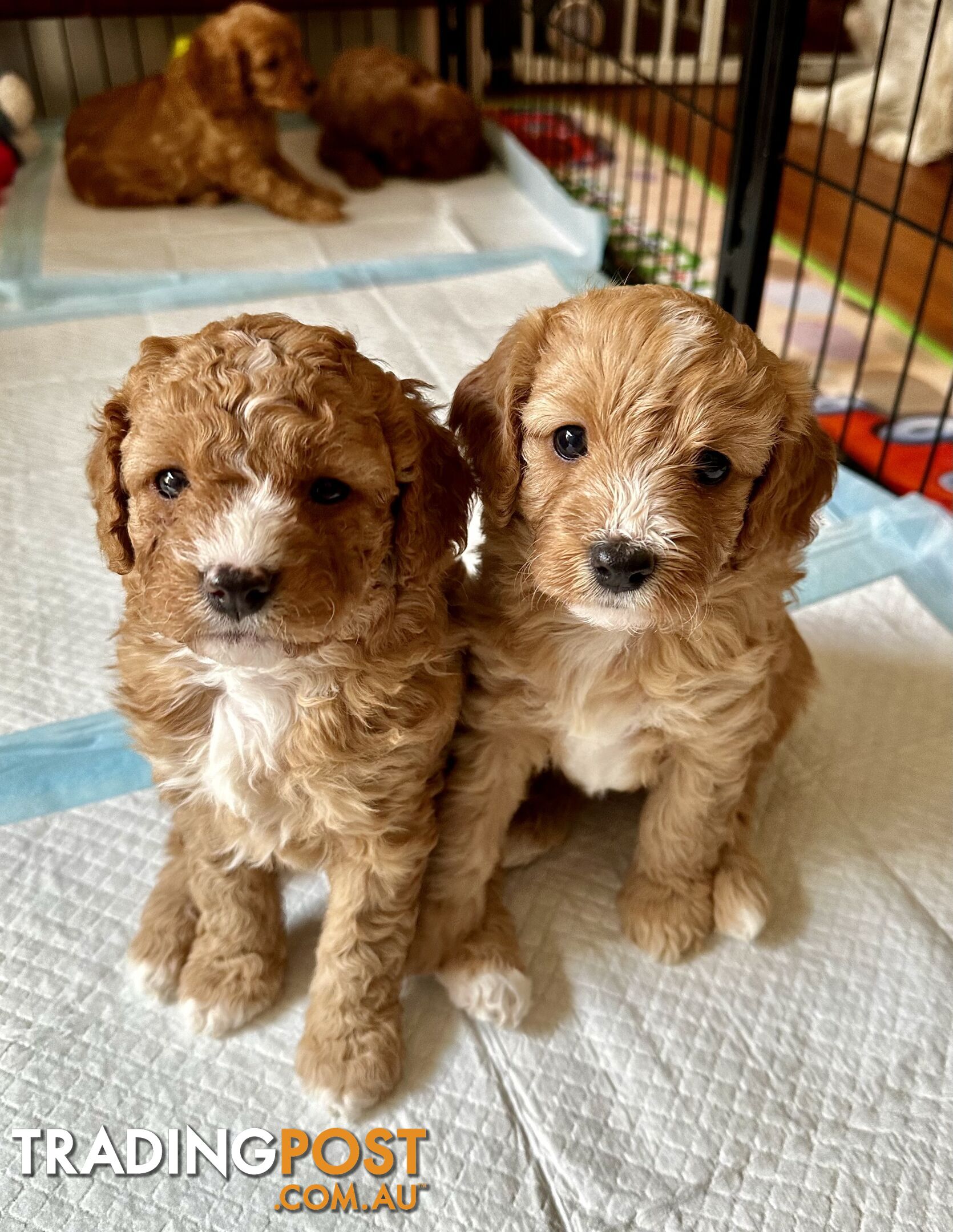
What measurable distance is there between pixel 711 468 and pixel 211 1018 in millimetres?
1130

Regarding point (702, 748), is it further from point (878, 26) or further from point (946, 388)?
point (878, 26)

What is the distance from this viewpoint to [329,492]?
1258 millimetres

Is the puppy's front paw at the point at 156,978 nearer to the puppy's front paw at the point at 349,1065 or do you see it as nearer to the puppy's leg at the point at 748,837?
the puppy's front paw at the point at 349,1065

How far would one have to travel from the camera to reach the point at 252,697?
1.40 metres

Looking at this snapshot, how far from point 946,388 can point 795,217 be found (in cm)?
177

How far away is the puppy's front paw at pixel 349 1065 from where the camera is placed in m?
1.53

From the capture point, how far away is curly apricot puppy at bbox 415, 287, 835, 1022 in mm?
1331

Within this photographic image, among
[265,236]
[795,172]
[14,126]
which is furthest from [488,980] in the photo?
[795,172]

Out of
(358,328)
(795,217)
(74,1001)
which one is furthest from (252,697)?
(795,217)

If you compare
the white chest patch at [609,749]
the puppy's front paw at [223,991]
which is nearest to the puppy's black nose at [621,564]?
the white chest patch at [609,749]

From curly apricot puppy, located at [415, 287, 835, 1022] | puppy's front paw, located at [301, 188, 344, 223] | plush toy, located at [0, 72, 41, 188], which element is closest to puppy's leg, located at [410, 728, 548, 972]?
curly apricot puppy, located at [415, 287, 835, 1022]

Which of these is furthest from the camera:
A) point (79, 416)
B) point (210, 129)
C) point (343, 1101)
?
point (210, 129)

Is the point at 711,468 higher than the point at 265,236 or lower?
higher

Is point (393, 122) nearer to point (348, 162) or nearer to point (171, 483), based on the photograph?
point (348, 162)
